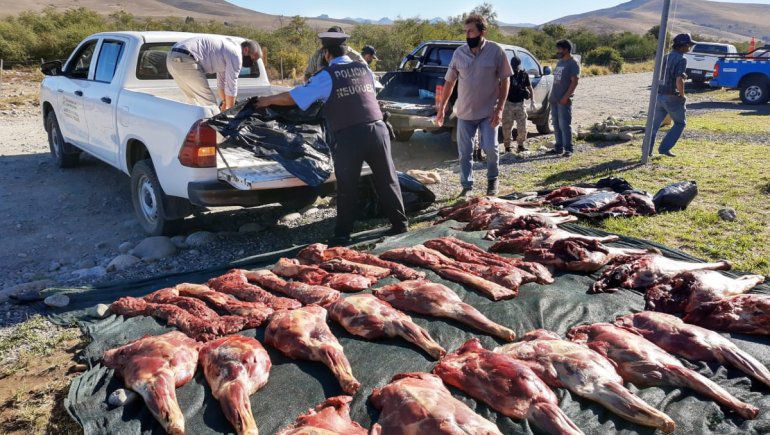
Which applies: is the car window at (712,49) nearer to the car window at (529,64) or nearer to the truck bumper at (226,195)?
the car window at (529,64)

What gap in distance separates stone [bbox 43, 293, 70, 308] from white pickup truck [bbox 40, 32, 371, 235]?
139 centimetres

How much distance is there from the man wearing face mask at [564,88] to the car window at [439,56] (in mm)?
2349

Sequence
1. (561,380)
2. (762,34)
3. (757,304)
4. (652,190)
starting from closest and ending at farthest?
(561,380), (757,304), (652,190), (762,34)

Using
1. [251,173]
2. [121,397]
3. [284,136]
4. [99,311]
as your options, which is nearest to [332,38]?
[284,136]

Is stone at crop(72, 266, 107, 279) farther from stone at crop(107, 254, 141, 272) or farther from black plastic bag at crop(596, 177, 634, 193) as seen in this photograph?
black plastic bag at crop(596, 177, 634, 193)

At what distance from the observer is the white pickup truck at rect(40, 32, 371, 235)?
5.52 metres

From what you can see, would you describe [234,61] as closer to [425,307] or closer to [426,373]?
[425,307]

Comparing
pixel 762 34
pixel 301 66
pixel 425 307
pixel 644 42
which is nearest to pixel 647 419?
pixel 425 307

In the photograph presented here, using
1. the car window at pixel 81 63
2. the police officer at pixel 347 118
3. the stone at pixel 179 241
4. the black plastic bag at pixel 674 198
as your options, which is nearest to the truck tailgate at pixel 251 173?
the police officer at pixel 347 118

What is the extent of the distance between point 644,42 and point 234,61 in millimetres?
51585

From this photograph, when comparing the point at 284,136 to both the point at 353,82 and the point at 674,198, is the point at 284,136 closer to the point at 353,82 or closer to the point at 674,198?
the point at 353,82

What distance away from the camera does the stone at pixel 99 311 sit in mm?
4391

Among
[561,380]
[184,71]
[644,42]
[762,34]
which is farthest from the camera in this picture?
[762,34]

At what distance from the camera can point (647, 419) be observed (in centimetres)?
290
